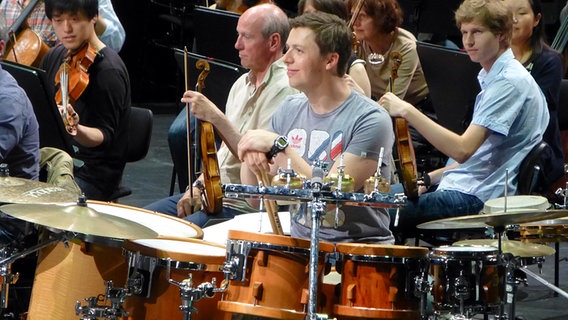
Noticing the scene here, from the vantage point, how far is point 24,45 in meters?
6.54

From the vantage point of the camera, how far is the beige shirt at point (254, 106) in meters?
5.21

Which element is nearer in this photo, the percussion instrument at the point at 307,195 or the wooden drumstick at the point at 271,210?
the percussion instrument at the point at 307,195

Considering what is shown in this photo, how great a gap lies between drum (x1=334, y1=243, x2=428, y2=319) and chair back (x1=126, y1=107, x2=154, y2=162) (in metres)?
2.58

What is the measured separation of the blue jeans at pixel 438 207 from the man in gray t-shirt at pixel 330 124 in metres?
0.82

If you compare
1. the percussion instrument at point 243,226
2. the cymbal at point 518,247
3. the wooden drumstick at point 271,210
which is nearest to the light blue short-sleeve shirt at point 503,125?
the cymbal at point 518,247

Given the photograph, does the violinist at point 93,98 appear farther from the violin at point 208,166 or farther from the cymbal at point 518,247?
the cymbal at point 518,247

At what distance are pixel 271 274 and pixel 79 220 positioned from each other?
66 cm

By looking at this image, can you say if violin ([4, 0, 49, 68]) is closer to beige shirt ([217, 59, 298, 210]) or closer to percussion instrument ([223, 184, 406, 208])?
beige shirt ([217, 59, 298, 210])

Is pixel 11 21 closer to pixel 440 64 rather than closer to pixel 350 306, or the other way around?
pixel 440 64

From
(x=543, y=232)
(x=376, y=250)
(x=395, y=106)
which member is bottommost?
(x=376, y=250)

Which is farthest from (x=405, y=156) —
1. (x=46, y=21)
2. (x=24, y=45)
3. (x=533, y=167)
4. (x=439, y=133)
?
(x=46, y=21)

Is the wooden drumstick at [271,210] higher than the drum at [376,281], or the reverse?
the wooden drumstick at [271,210]

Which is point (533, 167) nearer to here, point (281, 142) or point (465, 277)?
point (465, 277)

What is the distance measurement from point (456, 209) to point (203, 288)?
1.81 m
